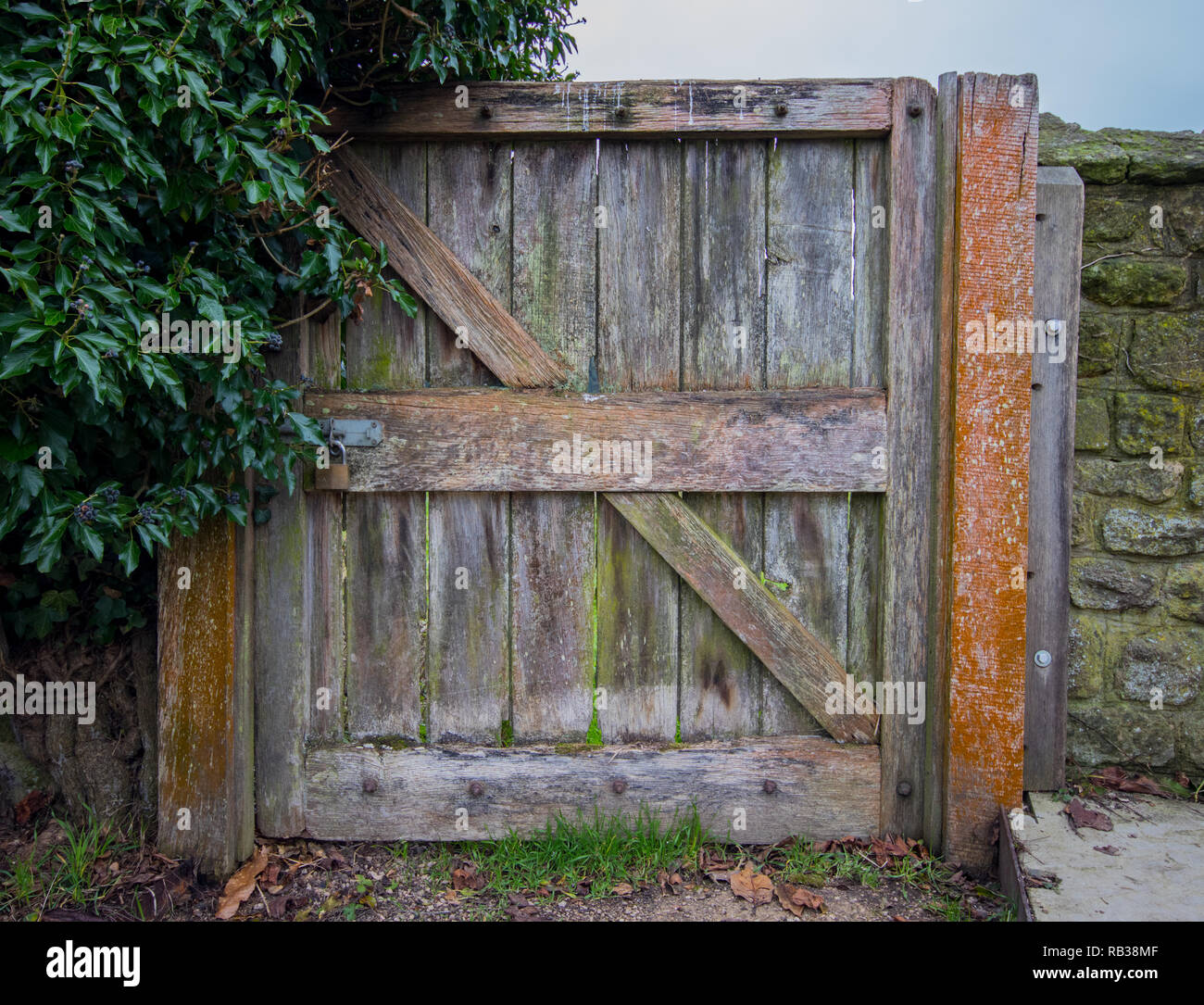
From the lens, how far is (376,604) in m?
2.51

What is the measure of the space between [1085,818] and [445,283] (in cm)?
248

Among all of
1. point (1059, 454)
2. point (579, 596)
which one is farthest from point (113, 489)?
point (1059, 454)

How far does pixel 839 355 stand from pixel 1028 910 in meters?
1.57

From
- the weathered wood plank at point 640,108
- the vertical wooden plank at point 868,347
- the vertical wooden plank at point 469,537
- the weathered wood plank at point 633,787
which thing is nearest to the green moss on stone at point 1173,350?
the vertical wooden plank at point 868,347

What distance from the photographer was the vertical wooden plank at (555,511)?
2.45 meters

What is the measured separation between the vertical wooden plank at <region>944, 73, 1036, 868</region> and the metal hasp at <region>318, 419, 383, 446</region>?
1.72m

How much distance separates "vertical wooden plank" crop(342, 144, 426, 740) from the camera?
2.48m

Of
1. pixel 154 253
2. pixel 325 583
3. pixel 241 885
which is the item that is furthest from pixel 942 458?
pixel 241 885

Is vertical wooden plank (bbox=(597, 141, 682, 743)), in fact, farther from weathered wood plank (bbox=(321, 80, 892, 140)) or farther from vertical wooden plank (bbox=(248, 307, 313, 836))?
vertical wooden plank (bbox=(248, 307, 313, 836))

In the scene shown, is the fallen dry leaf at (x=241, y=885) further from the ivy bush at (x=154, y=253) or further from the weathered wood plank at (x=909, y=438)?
the weathered wood plank at (x=909, y=438)

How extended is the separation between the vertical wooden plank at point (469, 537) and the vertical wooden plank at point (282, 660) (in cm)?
40

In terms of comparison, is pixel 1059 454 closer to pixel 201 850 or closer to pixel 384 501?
pixel 384 501

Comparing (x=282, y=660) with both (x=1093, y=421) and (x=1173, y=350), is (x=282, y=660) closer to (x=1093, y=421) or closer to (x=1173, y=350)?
(x=1093, y=421)

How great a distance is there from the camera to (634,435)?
241 cm
